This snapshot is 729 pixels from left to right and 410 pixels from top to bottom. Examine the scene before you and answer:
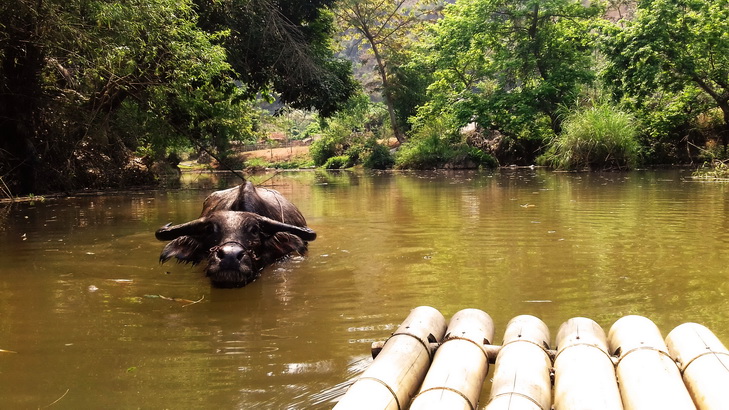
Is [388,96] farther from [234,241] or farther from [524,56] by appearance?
[234,241]

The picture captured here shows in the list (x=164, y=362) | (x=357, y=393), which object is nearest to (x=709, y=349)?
(x=357, y=393)

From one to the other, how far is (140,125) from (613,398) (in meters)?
18.0

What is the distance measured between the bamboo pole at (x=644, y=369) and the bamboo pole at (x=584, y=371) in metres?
0.06

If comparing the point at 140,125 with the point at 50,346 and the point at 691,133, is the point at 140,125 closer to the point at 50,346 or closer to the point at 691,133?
the point at 50,346

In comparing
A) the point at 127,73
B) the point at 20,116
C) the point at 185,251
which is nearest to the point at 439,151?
the point at 127,73

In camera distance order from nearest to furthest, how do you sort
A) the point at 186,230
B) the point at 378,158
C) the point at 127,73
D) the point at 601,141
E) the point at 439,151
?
1. the point at 186,230
2. the point at 127,73
3. the point at 601,141
4. the point at 439,151
5. the point at 378,158

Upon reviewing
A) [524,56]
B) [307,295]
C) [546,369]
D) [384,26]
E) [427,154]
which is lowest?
[307,295]

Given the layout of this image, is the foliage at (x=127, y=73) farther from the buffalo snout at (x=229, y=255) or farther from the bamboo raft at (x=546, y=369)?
the bamboo raft at (x=546, y=369)

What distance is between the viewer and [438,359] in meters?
2.94

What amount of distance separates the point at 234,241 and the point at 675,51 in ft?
66.7

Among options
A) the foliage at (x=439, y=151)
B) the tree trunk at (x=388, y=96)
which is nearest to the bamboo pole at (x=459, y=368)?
the foliage at (x=439, y=151)

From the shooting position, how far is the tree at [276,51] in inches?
603

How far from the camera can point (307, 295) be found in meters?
5.11

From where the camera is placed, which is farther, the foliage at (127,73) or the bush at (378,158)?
the bush at (378,158)
